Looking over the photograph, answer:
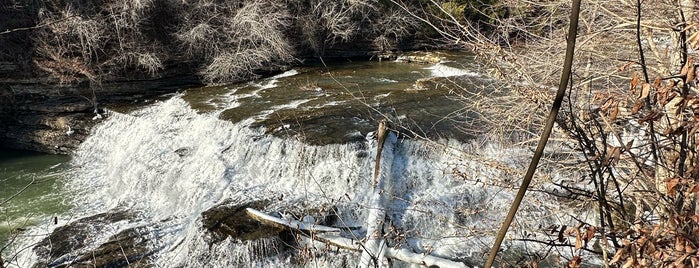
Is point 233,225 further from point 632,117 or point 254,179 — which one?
point 632,117

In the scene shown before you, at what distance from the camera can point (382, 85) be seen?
1138cm

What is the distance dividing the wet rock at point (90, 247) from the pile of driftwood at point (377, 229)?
1.60 m

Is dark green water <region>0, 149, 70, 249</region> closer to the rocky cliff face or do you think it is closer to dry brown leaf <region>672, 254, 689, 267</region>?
the rocky cliff face

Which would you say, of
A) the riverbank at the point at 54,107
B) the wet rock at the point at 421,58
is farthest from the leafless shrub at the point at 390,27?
the riverbank at the point at 54,107

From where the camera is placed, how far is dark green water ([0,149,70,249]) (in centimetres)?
776

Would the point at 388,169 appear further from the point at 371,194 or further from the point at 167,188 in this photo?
the point at 167,188

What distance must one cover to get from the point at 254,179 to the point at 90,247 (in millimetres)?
2463

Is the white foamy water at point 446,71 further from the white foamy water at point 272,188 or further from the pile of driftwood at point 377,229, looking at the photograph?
the pile of driftwood at point 377,229

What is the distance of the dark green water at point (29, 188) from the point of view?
306 inches

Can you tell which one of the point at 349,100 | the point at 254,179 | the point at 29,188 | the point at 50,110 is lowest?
the point at 29,188

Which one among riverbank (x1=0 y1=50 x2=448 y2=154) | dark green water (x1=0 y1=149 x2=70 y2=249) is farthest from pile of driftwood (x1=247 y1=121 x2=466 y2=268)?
riverbank (x1=0 y1=50 x2=448 y2=154)

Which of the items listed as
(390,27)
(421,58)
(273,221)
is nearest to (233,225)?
(273,221)

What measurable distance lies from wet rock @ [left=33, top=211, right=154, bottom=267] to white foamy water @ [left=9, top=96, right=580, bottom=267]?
18cm

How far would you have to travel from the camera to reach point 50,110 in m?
11.3
